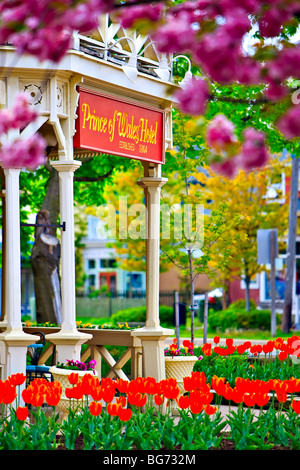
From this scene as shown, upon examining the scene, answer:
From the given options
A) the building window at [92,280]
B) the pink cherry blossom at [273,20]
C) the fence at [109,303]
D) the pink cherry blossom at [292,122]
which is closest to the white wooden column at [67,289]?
the pink cherry blossom at [273,20]

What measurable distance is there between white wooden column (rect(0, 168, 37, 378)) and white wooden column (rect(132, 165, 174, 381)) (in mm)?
2126

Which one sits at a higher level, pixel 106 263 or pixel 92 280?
pixel 106 263

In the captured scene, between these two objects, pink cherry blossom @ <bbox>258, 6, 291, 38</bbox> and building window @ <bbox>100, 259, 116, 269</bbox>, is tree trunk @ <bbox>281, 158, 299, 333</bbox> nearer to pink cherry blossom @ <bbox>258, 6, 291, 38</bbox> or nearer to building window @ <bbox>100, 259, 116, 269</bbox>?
pink cherry blossom @ <bbox>258, 6, 291, 38</bbox>

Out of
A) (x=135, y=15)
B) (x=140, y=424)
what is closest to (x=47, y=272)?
(x=140, y=424)

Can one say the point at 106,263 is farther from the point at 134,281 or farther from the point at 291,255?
the point at 291,255

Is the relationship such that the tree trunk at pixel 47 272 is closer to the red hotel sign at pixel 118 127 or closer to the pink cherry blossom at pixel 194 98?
the red hotel sign at pixel 118 127

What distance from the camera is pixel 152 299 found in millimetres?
10438

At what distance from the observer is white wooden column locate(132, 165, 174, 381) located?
1023cm

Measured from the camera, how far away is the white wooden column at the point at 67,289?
890 centimetres

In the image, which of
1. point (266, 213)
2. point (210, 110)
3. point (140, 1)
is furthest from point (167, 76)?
point (266, 213)

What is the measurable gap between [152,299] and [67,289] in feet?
5.87

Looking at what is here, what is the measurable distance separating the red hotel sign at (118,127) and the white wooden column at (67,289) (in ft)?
1.30

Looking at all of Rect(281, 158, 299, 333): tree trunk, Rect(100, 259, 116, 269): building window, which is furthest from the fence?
Rect(100, 259, 116, 269): building window

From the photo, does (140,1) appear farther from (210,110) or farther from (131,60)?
(210,110)
